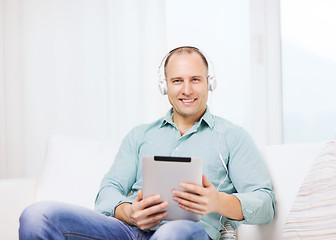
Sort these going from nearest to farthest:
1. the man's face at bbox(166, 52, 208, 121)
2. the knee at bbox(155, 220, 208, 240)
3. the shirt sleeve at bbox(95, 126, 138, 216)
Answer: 1. the knee at bbox(155, 220, 208, 240)
2. the shirt sleeve at bbox(95, 126, 138, 216)
3. the man's face at bbox(166, 52, 208, 121)

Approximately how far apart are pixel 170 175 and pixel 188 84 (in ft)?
1.62

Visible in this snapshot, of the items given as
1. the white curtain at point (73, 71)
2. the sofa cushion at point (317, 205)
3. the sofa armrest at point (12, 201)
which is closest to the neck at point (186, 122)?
the sofa cushion at point (317, 205)

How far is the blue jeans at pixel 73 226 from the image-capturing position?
1.17m

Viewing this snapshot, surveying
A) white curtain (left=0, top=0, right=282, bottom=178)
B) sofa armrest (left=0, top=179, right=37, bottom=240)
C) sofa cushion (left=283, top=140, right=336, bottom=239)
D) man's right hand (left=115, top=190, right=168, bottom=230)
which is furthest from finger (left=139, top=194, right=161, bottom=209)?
white curtain (left=0, top=0, right=282, bottom=178)

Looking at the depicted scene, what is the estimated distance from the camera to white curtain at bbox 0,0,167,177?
9.26 feet

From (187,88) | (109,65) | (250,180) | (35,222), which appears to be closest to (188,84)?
(187,88)

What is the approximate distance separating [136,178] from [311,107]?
1.22 m

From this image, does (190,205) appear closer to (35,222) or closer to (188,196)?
(188,196)

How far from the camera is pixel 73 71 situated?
294 cm

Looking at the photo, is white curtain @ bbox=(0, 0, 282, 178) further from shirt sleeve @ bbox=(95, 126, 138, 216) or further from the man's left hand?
the man's left hand

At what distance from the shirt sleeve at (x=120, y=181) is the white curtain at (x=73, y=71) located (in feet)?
3.46

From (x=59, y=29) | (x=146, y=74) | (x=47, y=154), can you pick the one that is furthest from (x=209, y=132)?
(x=59, y=29)

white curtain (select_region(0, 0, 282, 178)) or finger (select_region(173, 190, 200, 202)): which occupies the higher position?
white curtain (select_region(0, 0, 282, 178))

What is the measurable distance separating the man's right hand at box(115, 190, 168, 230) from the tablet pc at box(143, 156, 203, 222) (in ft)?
0.07
